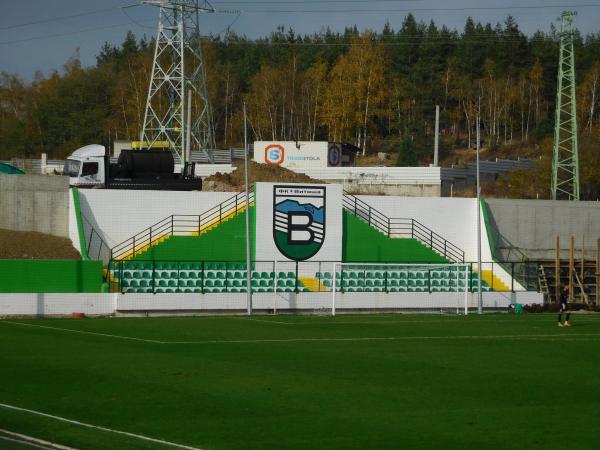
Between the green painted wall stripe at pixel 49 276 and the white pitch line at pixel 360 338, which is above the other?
the green painted wall stripe at pixel 49 276

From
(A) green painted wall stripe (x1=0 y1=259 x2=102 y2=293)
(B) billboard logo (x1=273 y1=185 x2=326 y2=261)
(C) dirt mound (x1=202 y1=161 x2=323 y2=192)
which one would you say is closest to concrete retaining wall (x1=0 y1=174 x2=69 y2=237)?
(A) green painted wall stripe (x1=0 y1=259 x2=102 y2=293)

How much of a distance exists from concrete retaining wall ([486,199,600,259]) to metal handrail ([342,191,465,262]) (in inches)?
132

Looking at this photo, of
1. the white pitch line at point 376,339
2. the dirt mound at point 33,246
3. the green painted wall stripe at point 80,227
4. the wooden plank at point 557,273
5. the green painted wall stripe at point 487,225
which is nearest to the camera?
the white pitch line at point 376,339

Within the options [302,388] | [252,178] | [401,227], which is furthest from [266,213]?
[302,388]

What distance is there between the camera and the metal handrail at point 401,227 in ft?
174

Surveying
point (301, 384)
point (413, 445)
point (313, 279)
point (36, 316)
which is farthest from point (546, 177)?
point (413, 445)

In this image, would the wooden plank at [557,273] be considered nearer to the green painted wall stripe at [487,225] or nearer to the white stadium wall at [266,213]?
the white stadium wall at [266,213]

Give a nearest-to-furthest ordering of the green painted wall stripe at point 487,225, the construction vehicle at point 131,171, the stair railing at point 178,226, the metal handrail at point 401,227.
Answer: the stair railing at point 178,226 < the metal handrail at point 401,227 < the green painted wall stripe at point 487,225 < the construction vehicle at point 131,171

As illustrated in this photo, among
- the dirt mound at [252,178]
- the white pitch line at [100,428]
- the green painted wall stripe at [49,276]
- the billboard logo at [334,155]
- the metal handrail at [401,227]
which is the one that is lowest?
the white pitch line at [100,428]

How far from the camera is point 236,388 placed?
57.4 feet

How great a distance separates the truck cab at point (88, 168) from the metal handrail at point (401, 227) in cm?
1302

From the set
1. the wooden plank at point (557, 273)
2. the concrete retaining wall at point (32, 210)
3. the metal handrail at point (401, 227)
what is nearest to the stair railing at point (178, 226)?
the concrete retaining wall at point (32, 210)

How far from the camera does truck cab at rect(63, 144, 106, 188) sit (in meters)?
56.2

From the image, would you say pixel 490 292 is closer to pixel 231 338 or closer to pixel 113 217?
pixel 113 217
